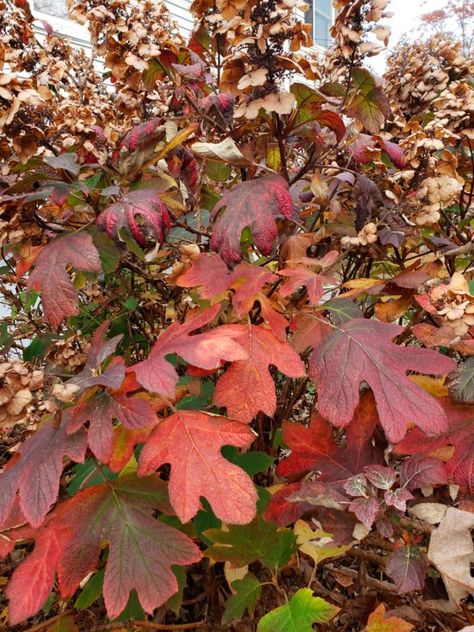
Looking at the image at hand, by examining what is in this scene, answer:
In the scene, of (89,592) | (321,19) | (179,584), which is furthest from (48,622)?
(321,19)

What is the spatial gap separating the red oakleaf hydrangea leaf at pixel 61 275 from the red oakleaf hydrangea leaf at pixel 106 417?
17 centimetres

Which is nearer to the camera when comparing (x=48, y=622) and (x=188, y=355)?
(x=188, y=355)

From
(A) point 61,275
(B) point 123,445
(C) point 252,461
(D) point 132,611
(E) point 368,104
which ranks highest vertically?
(E) point 368,104

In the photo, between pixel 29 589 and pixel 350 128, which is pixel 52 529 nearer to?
pixel 29 589

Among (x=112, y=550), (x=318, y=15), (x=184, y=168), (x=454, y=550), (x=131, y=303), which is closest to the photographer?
(x=454, y=550)

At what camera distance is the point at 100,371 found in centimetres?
75

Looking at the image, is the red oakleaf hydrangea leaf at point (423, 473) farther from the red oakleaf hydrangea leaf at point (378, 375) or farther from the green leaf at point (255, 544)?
the green leaf at point (255, 544)

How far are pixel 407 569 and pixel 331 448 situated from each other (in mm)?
228

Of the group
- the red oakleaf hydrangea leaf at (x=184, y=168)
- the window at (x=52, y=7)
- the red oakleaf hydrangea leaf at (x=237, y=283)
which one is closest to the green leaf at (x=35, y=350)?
the red oakleaf hydrangea leaf at (x=184, y=168)

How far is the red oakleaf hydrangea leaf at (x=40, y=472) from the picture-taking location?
682 mm

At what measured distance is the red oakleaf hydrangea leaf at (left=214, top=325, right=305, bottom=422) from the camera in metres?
0.74

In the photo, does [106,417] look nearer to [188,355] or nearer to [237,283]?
[188,355]

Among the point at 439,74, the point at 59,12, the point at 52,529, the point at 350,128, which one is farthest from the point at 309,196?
the point at 59,12

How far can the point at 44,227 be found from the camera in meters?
0.99
